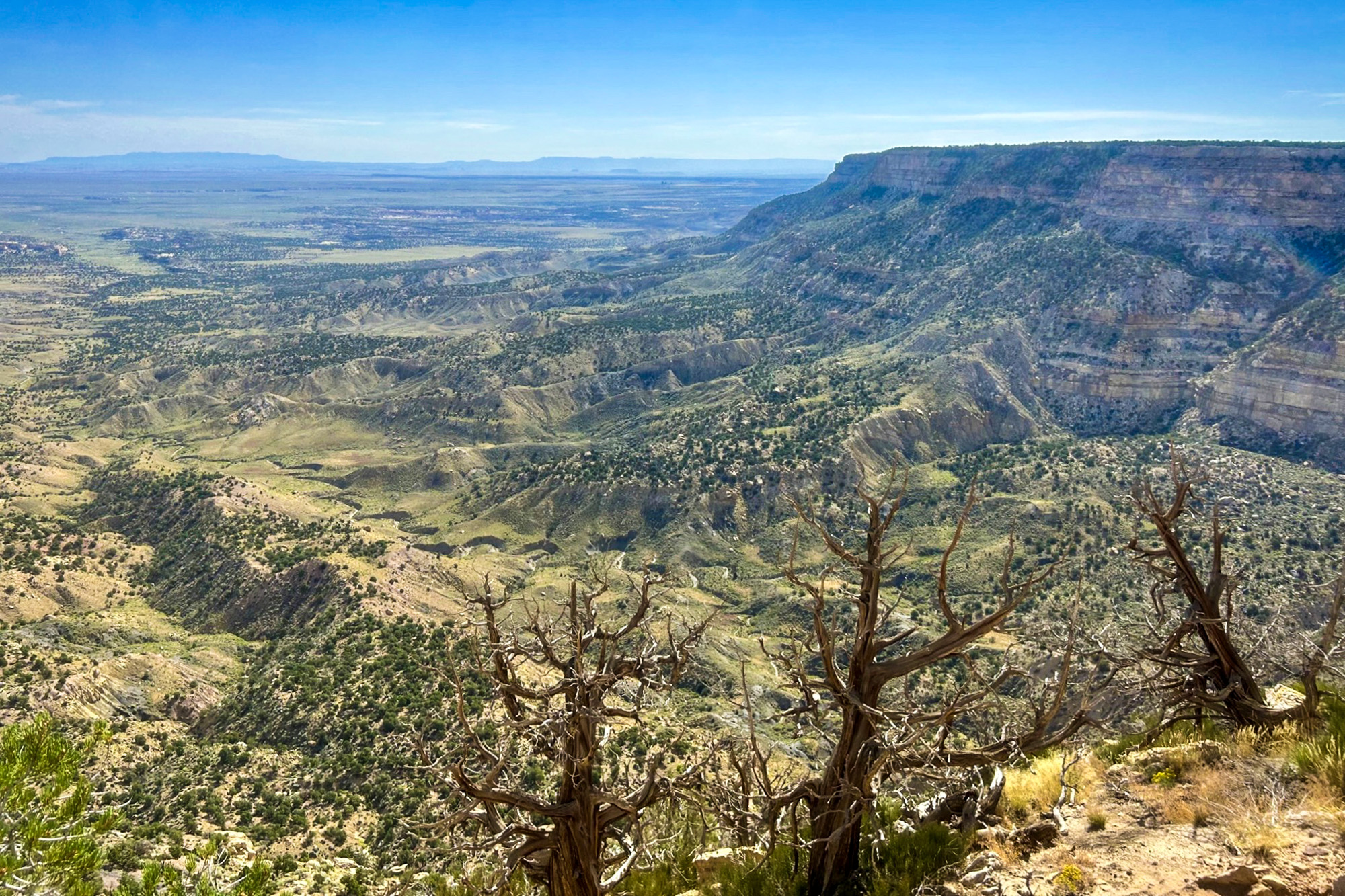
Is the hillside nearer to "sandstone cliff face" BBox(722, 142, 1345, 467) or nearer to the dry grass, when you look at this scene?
the dry grass

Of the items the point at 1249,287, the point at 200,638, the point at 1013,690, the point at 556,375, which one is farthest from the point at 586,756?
the point at 556,375

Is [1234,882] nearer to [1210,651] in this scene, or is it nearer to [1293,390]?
[1210,651]

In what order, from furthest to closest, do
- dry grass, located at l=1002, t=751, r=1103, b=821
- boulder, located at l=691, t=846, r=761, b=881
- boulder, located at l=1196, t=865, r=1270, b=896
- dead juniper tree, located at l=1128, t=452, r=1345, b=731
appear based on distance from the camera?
dead juniper tree, located at l=1128, t=452, r=1345, b=731, boulder, located at l=691, t=846, r=761, b=881, dry grass, located at l=1002, t=751, r=1103, b=821, boulder, located at l=1196, t=865, r=1270, b=896

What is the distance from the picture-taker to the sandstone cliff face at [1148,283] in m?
71.4

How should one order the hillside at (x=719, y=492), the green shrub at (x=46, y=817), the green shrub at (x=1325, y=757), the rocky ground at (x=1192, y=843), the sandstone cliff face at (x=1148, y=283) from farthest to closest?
the sandstone cliff face at (x=1148, y=283) → the hillside at (x=719, y=492) → the green shrub at (x=1325, y=757) → the green shrub at (x=46, y=817) → the rocky ground at (x=1192, y=843)

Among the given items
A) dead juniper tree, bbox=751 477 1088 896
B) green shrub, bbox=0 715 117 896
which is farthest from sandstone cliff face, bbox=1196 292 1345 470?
green shrub, bbox=0 715 117 896

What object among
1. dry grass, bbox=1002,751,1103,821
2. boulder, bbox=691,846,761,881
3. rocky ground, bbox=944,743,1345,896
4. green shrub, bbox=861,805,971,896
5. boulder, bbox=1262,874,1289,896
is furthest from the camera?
boulder, bbox=691,846,761,881

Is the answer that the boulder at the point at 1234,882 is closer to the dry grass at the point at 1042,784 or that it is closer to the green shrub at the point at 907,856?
the dry grass at the point at 1042,784

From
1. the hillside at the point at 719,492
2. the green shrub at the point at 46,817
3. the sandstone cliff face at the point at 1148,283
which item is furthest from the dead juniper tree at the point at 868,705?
the sandstone cliff face at the point at 1148,283

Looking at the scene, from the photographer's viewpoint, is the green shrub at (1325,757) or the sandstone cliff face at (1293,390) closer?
the green shrub at (1325,757)

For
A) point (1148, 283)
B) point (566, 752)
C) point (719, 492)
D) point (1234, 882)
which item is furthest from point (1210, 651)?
point (1148, 283)

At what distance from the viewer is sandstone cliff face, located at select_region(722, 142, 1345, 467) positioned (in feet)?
234

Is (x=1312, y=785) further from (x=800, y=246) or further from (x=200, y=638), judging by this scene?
(x=800, y=246)

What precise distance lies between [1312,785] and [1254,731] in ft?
6.74
